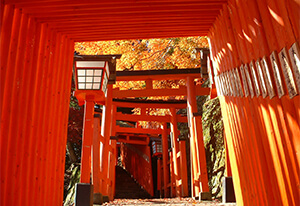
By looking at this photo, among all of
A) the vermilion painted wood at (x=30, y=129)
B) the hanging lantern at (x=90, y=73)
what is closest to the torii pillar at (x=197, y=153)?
the hanging lantern at (x=90, y=73)

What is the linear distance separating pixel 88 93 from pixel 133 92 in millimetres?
3467

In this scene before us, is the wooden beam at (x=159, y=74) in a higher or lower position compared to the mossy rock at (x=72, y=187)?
higher

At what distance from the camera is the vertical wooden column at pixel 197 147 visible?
23.8ft

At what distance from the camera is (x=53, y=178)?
389 centimetres

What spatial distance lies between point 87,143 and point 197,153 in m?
2.90

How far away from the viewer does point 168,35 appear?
15.1ft

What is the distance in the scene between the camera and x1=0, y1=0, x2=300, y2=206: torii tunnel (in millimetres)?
2289

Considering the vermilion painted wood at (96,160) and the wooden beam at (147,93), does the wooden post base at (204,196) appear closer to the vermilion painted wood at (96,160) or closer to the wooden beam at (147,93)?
the vermilion painted wood at (96,160)

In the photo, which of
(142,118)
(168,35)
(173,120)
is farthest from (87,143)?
(142,118)

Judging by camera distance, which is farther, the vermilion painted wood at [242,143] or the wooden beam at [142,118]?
the wooden beam at [142,118]

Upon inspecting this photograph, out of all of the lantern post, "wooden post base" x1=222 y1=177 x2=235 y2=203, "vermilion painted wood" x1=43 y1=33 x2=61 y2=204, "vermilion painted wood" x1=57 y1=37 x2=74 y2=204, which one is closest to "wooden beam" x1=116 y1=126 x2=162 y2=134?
the lantern post

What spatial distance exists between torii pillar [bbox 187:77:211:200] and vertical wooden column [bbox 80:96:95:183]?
2.83m

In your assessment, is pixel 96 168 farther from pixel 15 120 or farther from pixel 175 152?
pixel 175 152

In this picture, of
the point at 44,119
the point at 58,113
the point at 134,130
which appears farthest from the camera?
the point at 134,130
